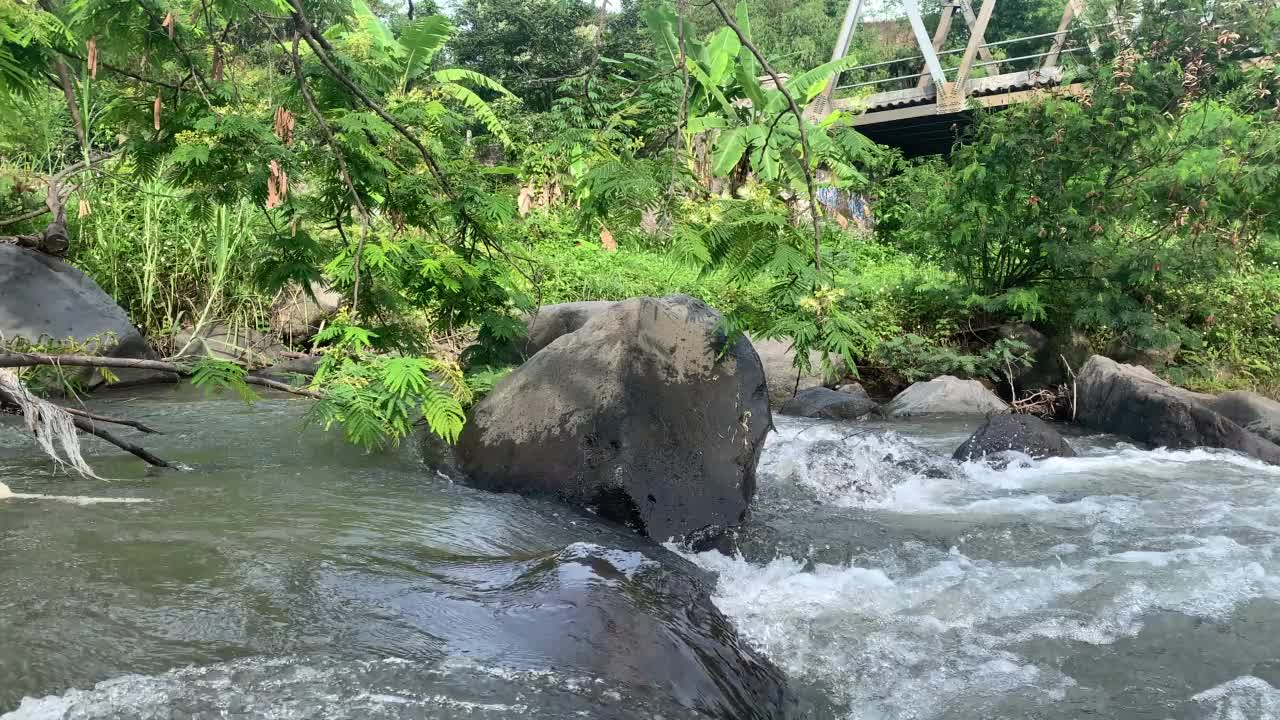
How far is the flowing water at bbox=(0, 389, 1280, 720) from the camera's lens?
265 centimetres

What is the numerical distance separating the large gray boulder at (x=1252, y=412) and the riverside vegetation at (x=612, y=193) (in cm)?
136

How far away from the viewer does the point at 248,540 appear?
3.74 meters

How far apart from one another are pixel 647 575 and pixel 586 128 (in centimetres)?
158

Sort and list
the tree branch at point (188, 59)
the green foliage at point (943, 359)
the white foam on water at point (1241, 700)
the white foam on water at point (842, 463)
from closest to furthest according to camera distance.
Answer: the white foam on water at point (1241, 700), the tree branch at point (188, 59), the white foam on water at point (842, 463), the green foliage at point (943, 359)

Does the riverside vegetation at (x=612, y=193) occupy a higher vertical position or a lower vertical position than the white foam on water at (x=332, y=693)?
higher

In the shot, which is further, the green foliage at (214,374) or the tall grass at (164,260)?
the tall grass at (164,260)

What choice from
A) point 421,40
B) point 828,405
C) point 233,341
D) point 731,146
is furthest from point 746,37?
point 233,341

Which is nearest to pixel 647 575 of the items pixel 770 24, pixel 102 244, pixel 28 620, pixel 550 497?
pixel 550 497

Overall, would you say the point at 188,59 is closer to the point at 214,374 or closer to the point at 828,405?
the point at 214,374

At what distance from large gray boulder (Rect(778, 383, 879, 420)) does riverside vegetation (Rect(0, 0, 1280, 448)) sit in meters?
1.19

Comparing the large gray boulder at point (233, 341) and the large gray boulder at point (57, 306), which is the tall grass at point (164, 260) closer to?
the large gray boulder at point (233, 341)

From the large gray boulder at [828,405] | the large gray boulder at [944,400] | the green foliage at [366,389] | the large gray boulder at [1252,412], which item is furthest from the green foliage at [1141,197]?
the green foliage at [366,389]

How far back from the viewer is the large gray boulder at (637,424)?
4.87 m

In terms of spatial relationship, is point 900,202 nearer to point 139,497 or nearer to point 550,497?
point 550,497
